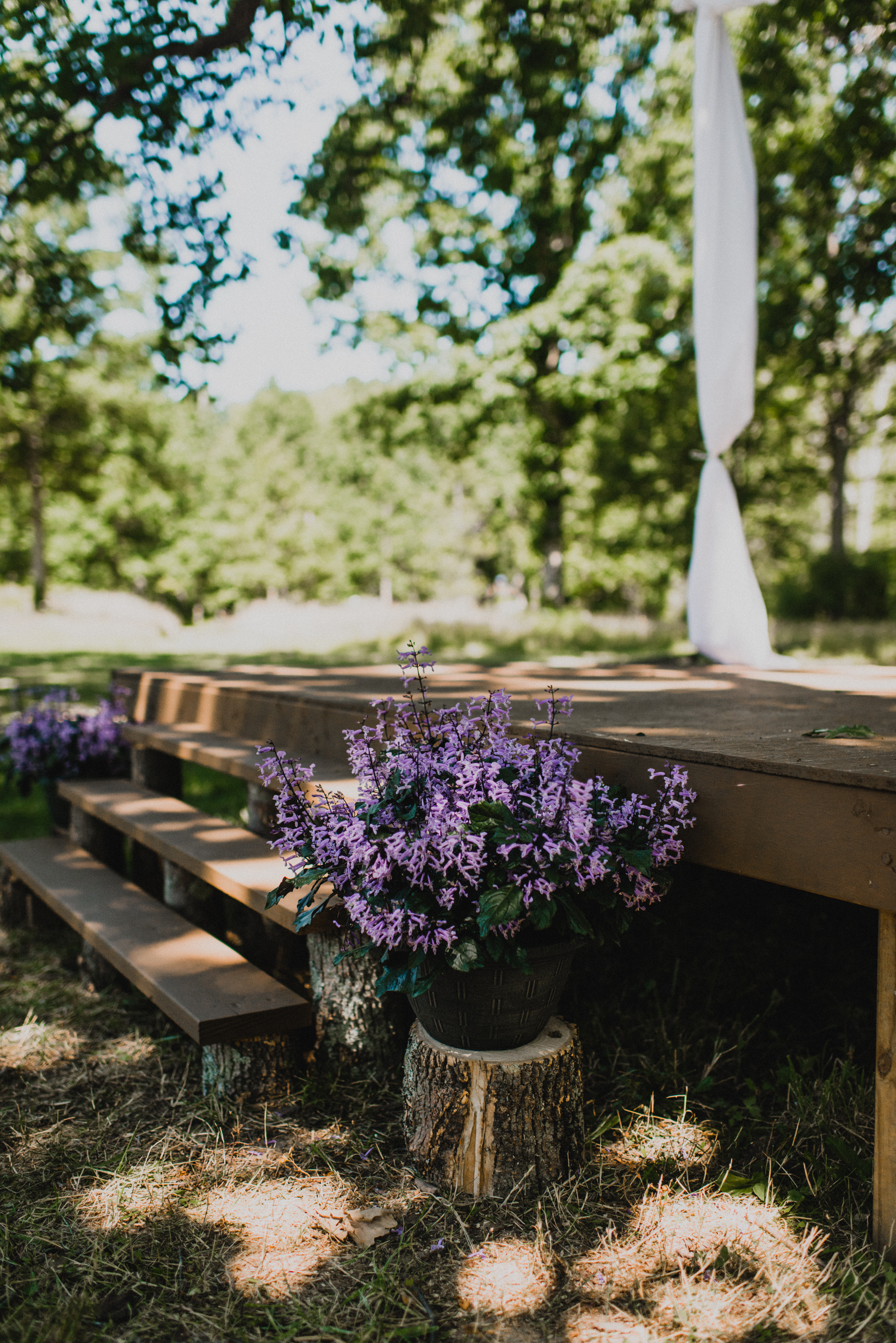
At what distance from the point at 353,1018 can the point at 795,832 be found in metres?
1.28

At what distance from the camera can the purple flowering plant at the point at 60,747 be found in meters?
4.11

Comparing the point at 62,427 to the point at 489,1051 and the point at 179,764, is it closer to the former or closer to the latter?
the point at 179,764

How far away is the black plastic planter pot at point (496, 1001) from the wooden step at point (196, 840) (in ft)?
1.23

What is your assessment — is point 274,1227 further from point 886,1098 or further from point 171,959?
point 886,1098

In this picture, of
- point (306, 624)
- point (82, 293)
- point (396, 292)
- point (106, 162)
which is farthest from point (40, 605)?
point (106, 162)

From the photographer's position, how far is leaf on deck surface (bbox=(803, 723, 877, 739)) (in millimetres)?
2059

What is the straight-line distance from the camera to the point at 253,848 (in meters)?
2.72

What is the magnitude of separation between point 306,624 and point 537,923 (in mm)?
16024

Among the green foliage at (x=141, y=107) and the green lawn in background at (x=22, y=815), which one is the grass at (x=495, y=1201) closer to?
the green lawn in background at (x=22, y=815)

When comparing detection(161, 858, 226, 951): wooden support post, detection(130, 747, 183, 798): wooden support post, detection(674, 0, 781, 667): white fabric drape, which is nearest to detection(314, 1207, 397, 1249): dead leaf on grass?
detection(161, 858, 226, 951): wooden support post

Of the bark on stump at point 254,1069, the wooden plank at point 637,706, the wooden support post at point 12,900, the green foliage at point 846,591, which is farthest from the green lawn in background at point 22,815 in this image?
the green foliage at point 846,591

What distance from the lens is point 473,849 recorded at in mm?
1762

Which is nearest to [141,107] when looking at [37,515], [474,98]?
[474,98]

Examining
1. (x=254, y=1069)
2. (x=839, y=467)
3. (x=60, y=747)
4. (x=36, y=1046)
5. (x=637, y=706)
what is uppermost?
(x=839, y=467)
